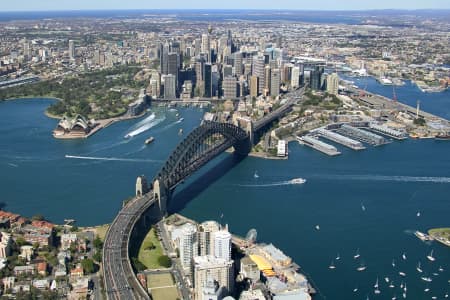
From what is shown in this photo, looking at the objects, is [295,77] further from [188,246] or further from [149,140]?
[188,246]

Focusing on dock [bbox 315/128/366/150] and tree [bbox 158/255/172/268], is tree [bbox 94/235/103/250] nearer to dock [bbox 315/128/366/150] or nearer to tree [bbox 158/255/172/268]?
tree [bbox 158/255/172/268]

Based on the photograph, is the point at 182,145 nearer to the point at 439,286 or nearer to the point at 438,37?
the point at 439,286

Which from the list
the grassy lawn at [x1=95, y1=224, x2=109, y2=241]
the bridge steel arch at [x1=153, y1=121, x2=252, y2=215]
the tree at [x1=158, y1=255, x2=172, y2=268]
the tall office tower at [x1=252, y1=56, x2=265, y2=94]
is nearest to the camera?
the tree at [x1=158, y1=255, x2=172, y2=268]

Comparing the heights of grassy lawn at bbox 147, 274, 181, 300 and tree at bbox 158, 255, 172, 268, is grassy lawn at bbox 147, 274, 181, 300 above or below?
below

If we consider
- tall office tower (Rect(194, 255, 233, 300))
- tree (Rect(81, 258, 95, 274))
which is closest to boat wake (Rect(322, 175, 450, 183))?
tall office tower (Rect(194, 255, 233, 300))

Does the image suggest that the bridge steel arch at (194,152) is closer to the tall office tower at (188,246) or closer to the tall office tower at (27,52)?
the tall office tower at (188,246)

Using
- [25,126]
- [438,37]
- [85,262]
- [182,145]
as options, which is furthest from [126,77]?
[438,37]
